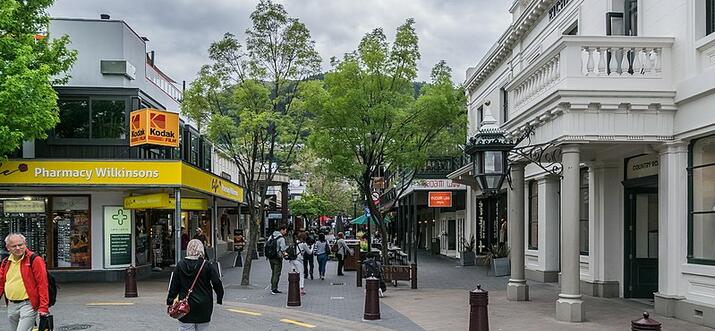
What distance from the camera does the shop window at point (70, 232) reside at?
74.8 ft

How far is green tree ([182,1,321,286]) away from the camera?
2077cm

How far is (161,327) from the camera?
13.0 meters

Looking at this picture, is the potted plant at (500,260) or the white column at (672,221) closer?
the white column at (672,221)

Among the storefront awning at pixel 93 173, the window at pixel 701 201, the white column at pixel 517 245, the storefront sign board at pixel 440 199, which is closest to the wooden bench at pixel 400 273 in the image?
the white column at pixel 517 245

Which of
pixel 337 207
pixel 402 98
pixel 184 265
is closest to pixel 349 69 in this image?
pixel 402 98

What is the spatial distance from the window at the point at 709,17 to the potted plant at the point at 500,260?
13145 mm

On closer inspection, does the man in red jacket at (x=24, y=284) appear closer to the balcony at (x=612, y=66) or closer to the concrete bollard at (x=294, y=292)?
the concrete bollard at (x=294, y=292)

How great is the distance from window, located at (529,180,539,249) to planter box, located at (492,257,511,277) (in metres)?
1.13

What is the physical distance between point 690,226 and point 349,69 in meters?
10.2

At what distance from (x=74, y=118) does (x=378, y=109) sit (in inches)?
384

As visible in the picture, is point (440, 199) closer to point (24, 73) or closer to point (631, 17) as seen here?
point (631, 17)

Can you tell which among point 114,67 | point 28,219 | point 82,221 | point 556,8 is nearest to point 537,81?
point 556,8

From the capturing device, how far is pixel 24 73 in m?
17.6

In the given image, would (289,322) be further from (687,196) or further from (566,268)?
(687,196)
